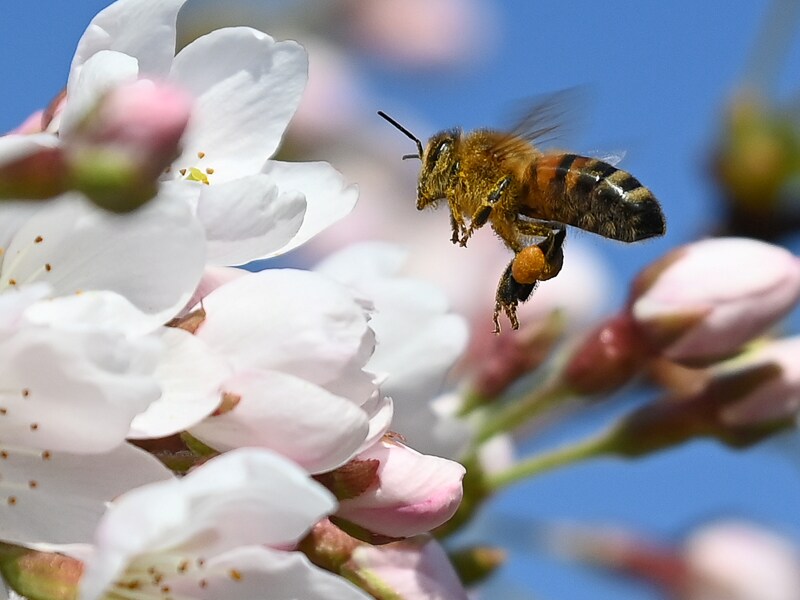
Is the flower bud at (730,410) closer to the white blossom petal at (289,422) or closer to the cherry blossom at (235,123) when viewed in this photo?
the cherry blossom at (235,123)

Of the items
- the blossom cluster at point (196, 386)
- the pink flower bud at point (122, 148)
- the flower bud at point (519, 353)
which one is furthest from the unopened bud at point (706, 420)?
the pink flower bud at point (122, 148)

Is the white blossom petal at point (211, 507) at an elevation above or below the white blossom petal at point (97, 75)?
below

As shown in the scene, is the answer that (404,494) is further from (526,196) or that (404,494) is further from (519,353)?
(519,353)

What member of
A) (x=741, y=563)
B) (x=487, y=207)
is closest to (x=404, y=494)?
(x=487, y=207)

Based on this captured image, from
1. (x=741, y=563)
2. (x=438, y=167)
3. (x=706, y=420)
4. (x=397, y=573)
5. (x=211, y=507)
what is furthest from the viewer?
(x=741, y=563)

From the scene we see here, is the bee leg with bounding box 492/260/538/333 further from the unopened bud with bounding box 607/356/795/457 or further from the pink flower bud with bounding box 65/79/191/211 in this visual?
the pink flower bud with bounding box 65/79/191/211

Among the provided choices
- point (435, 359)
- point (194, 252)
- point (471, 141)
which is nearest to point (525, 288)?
point (435, 359)
